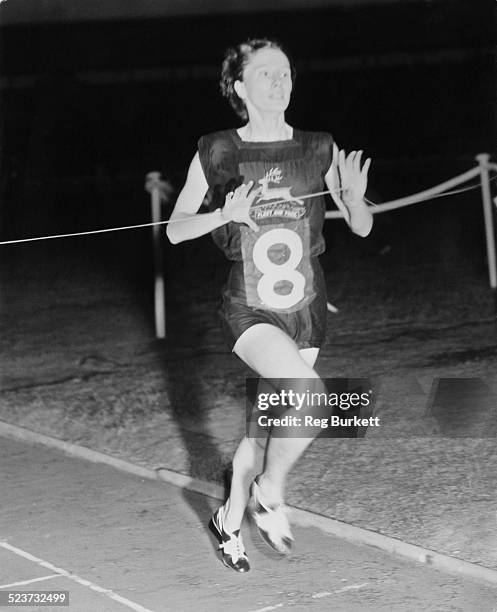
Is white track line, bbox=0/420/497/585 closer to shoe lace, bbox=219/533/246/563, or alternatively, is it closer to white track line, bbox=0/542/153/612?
shoe lace, bbox=219/533/246/563

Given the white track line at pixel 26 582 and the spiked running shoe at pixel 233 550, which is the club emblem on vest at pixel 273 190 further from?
the white track line at pixel 26 582

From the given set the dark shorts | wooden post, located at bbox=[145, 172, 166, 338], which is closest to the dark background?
wooden post, located at bbox=[145, 172, 166, 338]

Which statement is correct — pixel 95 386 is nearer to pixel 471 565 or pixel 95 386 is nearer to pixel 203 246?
pixel 471 565

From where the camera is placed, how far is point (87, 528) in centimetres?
520

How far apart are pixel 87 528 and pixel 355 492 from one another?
4.46ft

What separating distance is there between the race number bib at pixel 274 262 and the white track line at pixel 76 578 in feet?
4.12

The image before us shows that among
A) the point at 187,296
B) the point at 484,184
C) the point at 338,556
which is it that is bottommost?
the point at 338,556

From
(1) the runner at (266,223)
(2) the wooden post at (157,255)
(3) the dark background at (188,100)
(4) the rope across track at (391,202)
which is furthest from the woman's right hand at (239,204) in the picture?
(3) the dark background at (188,100)

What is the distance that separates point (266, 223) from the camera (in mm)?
4336

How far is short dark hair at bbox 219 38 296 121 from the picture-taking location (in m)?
4.43

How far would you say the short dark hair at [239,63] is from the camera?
4.43 m

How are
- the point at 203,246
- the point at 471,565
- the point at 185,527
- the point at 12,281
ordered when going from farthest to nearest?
the point at 203,246 → the point at 12,281 → the point at 185,527 → the point at 471,565

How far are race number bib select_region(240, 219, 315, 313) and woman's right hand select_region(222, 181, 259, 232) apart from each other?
0.41 feet

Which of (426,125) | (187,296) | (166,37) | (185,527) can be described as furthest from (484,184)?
(426,125)
